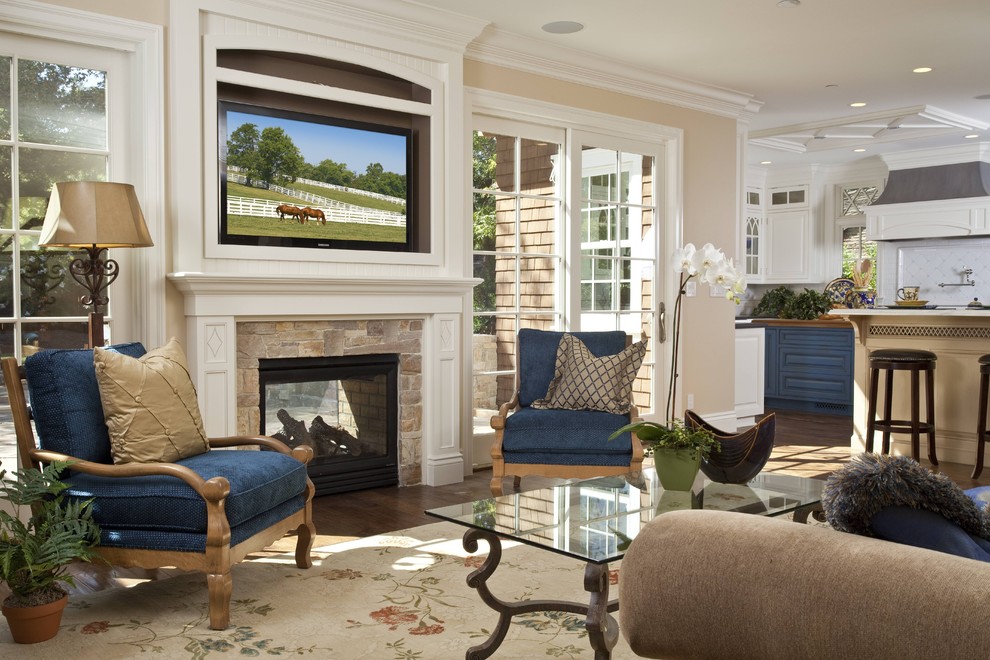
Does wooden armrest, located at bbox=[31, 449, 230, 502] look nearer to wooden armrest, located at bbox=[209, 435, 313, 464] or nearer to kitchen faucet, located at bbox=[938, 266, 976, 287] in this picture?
wooden armrest, located at bbox=[209, 435, 313, 464]

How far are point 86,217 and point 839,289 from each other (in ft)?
24.7

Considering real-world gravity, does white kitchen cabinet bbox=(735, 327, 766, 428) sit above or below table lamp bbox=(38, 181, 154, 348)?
below

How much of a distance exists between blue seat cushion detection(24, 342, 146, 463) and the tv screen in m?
1.31

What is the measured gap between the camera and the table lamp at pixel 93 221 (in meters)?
3.25

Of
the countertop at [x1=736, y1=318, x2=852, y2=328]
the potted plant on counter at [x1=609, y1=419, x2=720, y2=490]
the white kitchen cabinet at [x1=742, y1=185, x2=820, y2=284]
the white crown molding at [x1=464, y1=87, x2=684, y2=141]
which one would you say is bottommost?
the potted plant on counter at [x1=609, y1=419, x2=720, y2=490]

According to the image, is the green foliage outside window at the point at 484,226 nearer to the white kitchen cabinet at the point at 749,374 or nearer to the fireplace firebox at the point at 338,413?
the fireplace firebox at the point at 338,413

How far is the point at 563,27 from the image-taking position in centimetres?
507

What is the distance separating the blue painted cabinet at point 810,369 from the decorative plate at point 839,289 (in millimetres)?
454

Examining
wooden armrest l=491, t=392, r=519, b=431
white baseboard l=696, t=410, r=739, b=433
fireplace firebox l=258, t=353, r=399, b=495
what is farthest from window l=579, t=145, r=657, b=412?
fireplace firebox l=258, t=353, r=399, b=495

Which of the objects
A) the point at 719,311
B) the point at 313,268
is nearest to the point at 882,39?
the point at 719,311

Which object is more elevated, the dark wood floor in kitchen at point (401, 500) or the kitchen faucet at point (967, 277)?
the kitchen faucet at point (967, 277)

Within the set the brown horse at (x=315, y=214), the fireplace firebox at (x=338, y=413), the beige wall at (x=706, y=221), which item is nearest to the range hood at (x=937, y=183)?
the beige wall at (x=706, y=221)

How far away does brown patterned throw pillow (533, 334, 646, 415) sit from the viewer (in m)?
4.43

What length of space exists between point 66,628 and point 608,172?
4439 millimetres
